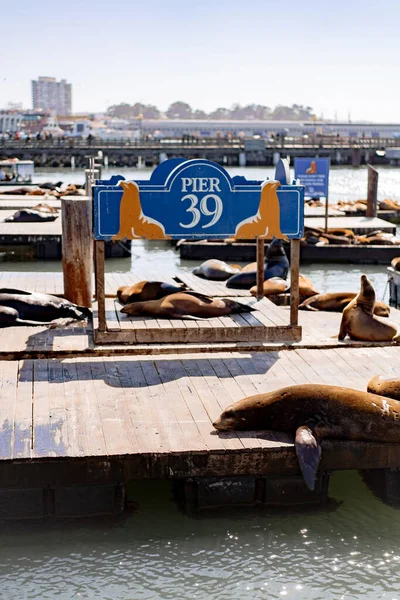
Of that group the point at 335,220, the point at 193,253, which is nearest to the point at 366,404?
the point at 193,253

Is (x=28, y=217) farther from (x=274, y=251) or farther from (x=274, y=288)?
(x=274, y=288)

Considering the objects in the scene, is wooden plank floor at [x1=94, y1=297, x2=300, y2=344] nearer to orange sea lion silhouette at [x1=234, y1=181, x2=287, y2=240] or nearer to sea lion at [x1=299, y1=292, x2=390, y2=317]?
orange sea lion silhouette at [x1=234, y1=181, x2=287, y2=240]

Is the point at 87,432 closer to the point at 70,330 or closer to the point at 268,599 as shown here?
the point at 268,599

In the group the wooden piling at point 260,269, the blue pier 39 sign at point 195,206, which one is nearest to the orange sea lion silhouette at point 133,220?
the blue pier 39 sign at point 195,206

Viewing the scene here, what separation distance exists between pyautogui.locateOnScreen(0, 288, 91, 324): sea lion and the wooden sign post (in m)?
0.82

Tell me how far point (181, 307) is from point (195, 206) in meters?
0.93

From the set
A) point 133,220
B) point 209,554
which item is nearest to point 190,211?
point 133,220

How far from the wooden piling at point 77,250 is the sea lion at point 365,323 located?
106 inches

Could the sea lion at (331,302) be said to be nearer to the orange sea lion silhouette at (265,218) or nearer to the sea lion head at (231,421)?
the orange sea lion silhouette at (265,218)

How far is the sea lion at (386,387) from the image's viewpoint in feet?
19.5

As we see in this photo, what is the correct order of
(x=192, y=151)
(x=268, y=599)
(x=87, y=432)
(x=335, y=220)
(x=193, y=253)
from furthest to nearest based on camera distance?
(x=192, y=151), (x=335, y=220), (x=193, y=253), (x=87, y=432), (x=268, y=599)

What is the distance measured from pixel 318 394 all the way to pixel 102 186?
264 cm

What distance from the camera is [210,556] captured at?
5.24 metres

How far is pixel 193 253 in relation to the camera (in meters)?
18.6
